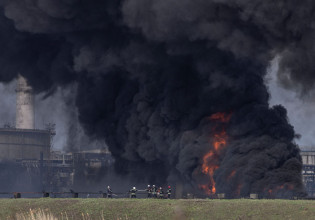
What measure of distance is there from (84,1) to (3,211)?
3073 centimetres

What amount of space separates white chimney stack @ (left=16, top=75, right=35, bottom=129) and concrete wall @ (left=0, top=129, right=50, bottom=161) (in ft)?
10.5

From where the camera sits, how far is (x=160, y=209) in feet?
153

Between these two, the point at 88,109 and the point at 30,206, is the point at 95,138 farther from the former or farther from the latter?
the point at 30,206

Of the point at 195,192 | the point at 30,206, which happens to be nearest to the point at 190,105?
the point at 195,192

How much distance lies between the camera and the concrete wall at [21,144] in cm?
15250

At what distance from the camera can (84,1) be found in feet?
237

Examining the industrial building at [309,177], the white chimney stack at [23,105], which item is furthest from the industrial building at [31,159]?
the industrial building at [309,177]

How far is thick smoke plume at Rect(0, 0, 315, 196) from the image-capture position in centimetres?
6306

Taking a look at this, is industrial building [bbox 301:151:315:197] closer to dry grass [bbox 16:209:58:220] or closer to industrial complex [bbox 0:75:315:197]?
industrial complex [bbox 0:75:315:197]

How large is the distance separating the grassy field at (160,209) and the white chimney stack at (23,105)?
102283mm

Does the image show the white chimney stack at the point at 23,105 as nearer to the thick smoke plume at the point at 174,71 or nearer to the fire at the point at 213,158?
the thick smoke plume at the point at 174,71

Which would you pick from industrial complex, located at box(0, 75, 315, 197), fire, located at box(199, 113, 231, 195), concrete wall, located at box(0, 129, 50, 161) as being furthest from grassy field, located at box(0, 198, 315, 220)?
concrete wall, located at box(0, 129, 50, 161)

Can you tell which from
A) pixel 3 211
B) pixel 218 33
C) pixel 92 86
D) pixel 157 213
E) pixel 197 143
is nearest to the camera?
pixel 157 213

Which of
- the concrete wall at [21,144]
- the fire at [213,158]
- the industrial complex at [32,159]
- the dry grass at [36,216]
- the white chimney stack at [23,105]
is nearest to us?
the dry grass at [36,216]
